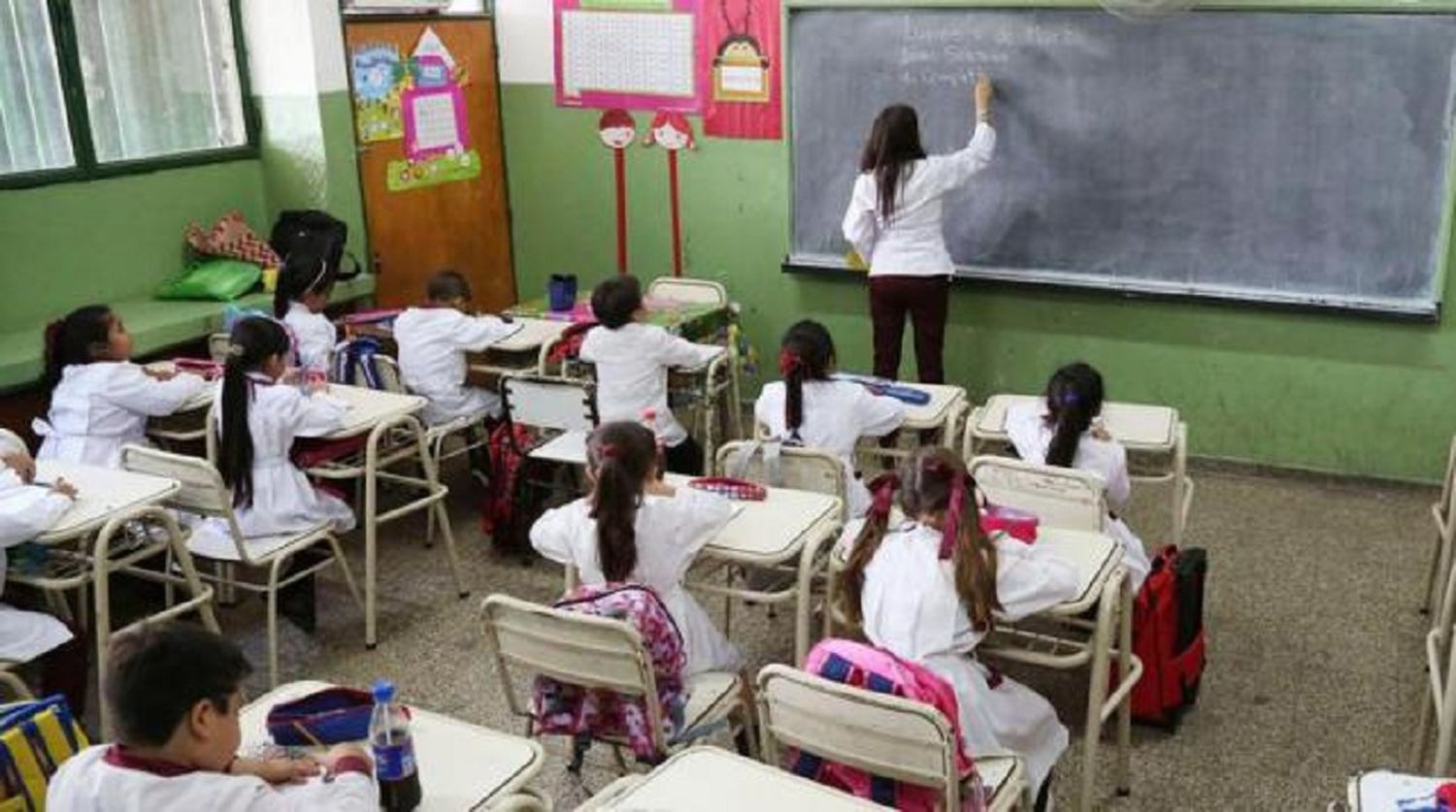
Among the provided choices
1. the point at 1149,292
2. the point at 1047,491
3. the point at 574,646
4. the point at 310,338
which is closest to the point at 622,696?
→ the point at 574,646

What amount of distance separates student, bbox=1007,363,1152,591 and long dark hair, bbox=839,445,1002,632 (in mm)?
851

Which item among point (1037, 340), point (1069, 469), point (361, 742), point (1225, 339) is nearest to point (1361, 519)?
point (1225, 339)

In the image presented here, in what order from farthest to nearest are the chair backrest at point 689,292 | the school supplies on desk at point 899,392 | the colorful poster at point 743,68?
the colorful poster at point 743,68 < the chair backrest at point 689,292 < the school supplies on desk at point 899,392

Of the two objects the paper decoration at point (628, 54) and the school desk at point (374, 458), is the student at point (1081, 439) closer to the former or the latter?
the school desk at point (374, 458)

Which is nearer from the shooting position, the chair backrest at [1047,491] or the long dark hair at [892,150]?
the chair backrest at [1047,491]

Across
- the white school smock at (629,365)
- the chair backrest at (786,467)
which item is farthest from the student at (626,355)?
the chair backrest at (786,467)

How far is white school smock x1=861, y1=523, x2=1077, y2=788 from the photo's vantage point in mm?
2398

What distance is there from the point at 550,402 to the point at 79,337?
1.37 metres

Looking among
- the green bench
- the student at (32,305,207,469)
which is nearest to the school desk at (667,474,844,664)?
the student at (32,305,207,469)

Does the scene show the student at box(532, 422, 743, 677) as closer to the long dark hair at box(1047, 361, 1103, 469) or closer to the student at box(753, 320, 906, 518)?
the student at box(753, 320, 906, 518)

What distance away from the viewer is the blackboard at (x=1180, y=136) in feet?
14.5

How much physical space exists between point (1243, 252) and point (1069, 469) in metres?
2.16

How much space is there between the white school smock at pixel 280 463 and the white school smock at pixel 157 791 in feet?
6.49

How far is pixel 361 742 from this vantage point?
73.9 inches
